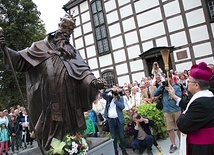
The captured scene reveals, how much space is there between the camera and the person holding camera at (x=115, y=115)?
6.11m

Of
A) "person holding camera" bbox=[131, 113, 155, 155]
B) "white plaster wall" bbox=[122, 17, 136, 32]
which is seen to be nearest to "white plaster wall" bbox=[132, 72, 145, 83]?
"white plaster wall" bbox=[122, 17, 136, 32]

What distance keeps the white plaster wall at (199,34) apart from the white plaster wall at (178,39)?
450mm

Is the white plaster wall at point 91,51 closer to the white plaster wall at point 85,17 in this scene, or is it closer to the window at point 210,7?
the white plaster wall at point 85,17

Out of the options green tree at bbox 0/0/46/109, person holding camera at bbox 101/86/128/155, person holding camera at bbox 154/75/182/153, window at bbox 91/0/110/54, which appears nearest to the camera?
person holding camera at bbox 154/75/182/153

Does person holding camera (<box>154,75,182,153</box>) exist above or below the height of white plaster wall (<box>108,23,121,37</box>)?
below

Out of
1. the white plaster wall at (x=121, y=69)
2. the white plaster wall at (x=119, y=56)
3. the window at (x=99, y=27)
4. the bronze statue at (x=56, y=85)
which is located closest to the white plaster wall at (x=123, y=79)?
the white plaster wall at (x=121, y=69)

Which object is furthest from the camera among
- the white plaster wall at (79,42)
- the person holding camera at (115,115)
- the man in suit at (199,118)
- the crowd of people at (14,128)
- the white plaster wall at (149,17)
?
the white plaster wall at (79,42)

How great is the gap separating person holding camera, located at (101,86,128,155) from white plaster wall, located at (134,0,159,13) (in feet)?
33.0

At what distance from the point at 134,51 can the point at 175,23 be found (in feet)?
10.8

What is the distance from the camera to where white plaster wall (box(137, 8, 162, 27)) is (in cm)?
1443

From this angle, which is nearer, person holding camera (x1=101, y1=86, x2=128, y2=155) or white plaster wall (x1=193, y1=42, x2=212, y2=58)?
person holding camera (x1=101, y1=86, x2=128, y2=155)

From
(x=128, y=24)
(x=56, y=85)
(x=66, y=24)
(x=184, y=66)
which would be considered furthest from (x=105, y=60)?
(x=56, y=85)

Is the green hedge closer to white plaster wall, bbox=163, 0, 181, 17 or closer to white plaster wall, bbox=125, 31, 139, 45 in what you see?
white plaster wall, bbox=163, 0, 181, 17

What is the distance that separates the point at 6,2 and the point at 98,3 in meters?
9.29
